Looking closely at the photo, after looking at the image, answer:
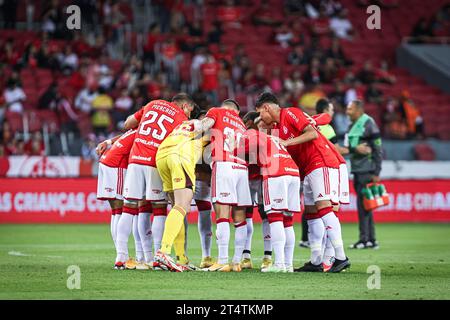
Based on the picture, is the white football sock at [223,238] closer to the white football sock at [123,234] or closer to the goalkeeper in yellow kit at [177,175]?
the goalkeeper in yellow kit at [177,175]

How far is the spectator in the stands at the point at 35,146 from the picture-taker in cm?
2448

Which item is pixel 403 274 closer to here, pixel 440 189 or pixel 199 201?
pixel 199 201

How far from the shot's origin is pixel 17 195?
2308 cm

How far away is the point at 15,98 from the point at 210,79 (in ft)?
18.7

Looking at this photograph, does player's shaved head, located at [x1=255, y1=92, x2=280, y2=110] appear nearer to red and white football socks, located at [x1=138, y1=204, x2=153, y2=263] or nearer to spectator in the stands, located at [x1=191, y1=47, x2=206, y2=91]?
red and white football socks, located at [x1=138, y1=204, x2=153, y2=263]

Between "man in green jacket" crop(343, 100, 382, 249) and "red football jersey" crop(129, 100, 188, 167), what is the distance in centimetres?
515

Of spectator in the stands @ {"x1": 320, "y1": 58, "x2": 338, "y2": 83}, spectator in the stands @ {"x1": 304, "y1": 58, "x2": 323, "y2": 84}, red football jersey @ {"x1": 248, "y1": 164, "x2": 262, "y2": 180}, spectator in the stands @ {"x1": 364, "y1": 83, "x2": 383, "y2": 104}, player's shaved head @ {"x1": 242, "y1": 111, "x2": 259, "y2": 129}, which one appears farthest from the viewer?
spectator in the stands @ {"x1": 320, "y1": 58, "x2": 338, "y2": 83}

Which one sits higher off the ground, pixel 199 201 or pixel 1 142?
pixel 1 142

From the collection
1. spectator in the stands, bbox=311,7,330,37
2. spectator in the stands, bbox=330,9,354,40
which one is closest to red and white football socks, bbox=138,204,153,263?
spectator in the stands, bbox=311,7,330,37

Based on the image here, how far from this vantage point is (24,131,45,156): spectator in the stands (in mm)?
24484

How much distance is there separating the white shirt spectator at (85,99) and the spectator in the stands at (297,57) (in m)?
7.36

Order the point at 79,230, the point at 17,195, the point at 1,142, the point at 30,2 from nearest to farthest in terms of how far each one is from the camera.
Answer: the point at 79,230
the point at 17,195
the point at 1,142
the point at 30,2
